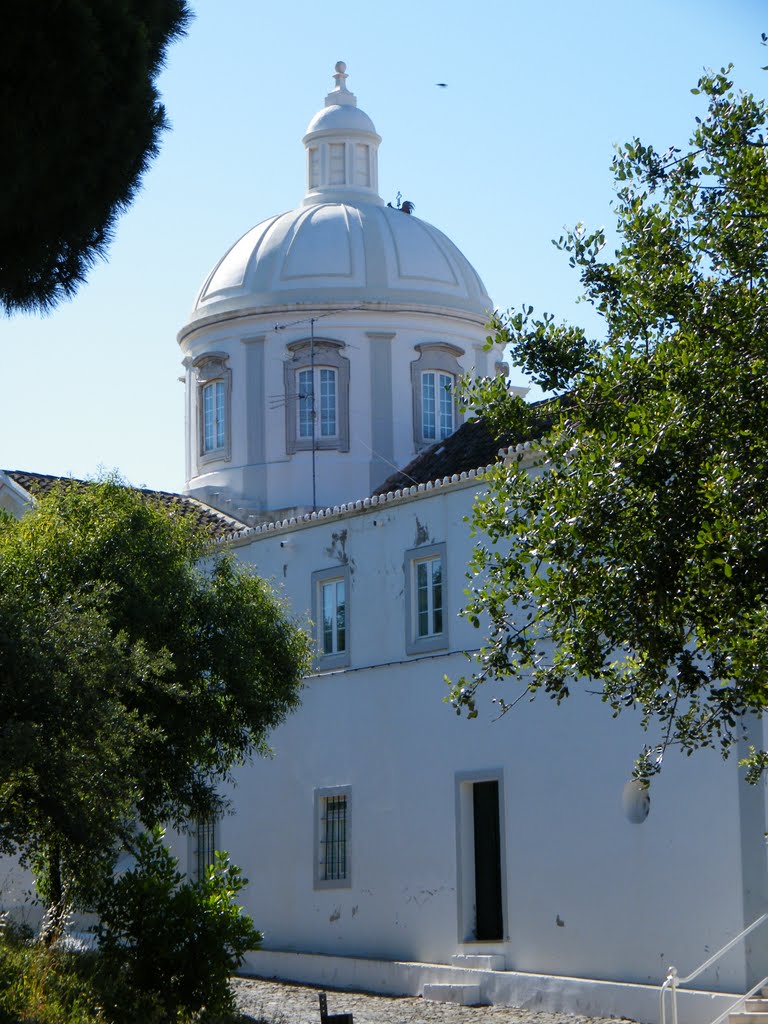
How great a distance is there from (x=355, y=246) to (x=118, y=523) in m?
13.9

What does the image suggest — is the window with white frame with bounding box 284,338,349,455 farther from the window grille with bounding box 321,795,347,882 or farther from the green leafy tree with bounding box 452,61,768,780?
the green leafy tree with bounding box 452,61,768,780

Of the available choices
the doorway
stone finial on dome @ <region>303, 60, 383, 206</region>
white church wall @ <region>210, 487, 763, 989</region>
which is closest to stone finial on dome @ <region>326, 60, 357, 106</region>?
stone finial on dome @ <region>303, 60, 383, 206</region>

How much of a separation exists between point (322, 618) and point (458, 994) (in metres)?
6.31

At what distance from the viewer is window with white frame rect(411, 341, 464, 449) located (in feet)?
102

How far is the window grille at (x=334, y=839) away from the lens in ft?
75.7

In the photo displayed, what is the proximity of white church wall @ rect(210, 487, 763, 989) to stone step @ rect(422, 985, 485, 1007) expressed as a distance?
619 millimetres

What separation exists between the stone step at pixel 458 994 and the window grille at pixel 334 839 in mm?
3010

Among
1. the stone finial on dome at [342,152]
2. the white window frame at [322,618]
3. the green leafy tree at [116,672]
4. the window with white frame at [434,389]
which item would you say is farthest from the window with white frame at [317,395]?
the green leafy tree at [116,672]

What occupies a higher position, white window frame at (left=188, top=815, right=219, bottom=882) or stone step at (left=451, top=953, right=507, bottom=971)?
white window frame at (left=188, top=815, right=219, bottom=882)

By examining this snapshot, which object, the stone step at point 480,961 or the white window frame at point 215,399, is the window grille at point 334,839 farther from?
the white window frame at point 215,399

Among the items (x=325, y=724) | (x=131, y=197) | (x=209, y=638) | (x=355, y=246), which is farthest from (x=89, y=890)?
(x=355, y=246)

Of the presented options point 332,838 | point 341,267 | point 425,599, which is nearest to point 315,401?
point 341,267

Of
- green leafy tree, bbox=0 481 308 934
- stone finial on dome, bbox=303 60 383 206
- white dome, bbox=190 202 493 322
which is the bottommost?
green leafy tree, bbox=0 481 308 934

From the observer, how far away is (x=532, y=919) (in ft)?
65.9
